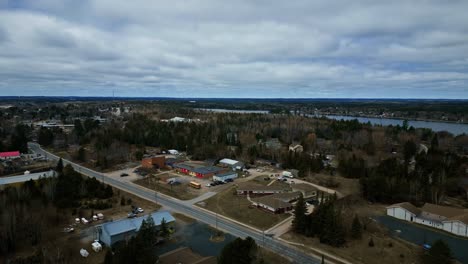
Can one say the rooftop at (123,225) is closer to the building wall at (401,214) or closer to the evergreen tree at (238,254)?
the evergreen tree at (238,254)

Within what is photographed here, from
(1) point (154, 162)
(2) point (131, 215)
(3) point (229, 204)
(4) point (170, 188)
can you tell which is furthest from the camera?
(1) point (154, 162)

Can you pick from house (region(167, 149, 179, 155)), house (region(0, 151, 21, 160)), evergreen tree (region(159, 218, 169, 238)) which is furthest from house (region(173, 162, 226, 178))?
house (region(0, 151, 21, 160))

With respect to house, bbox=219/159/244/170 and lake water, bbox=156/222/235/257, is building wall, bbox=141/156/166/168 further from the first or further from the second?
lake water, bbox=156/222/235/257

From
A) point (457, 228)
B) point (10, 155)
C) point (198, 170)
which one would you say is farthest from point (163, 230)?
point (10, 155)

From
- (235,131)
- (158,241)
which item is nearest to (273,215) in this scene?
(158,241)

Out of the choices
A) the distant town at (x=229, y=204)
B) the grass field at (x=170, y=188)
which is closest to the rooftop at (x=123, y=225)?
the distant town at (x=229, y=204)

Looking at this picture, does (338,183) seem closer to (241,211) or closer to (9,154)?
(241,211)
